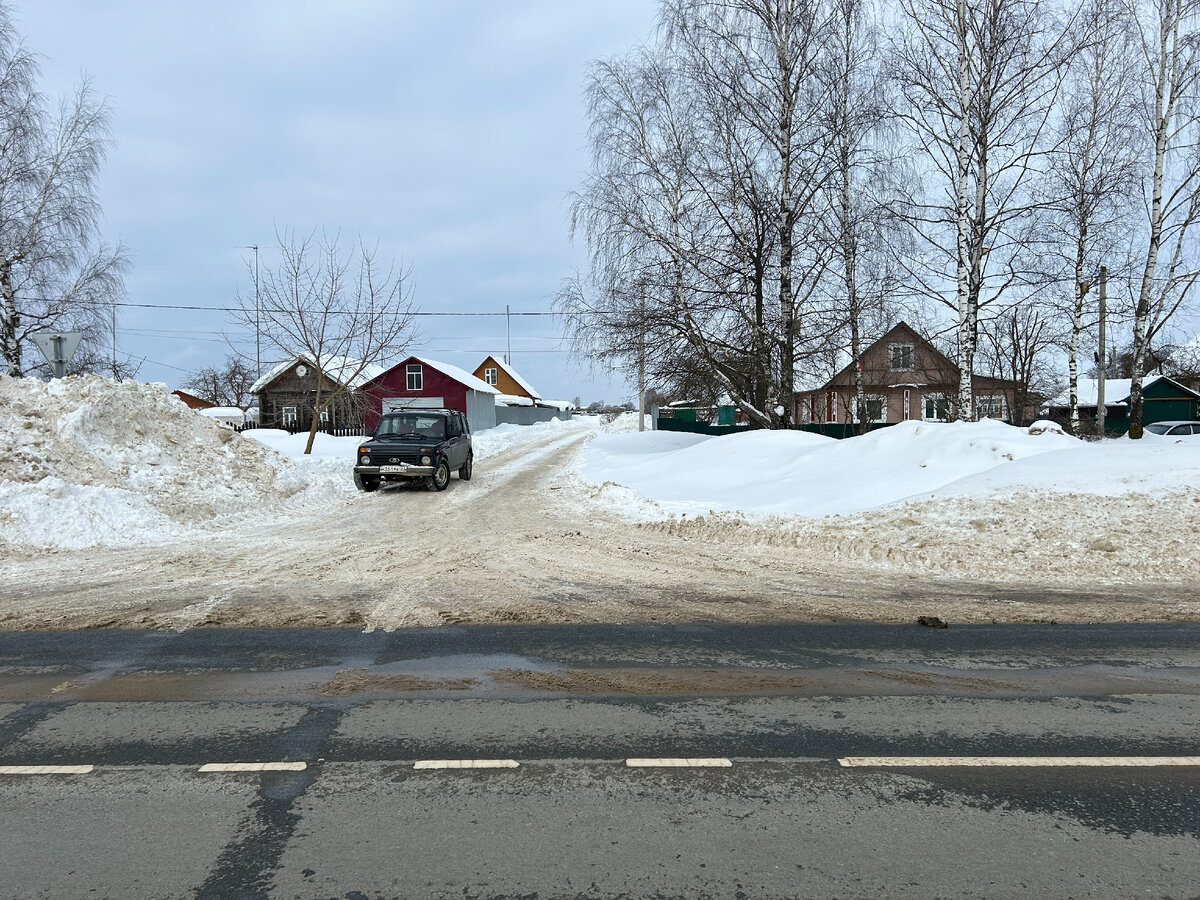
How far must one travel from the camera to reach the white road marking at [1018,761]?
377 cm

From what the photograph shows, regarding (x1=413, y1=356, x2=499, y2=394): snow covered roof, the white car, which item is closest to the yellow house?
(x1=413, y1=356, x2=499, y2=394): snow covered roof

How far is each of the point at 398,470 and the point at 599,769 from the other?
542 inches

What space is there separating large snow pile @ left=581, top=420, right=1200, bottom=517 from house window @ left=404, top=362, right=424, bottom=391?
36.5m

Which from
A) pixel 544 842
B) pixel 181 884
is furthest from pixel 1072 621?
pixel 181 884

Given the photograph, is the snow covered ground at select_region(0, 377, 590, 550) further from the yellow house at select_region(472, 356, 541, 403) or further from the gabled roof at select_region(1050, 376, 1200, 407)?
the yellow house at select_region(472, 356, 541, 403)

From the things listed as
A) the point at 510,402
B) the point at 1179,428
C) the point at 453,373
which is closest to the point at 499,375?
the point at 510,402

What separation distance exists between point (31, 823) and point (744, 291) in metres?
19.9

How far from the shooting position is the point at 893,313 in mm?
20781

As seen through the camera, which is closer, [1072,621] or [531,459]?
[1072,621]

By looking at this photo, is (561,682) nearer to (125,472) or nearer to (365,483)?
(125,472)

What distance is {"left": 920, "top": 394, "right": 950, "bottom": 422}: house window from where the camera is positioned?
123 feet

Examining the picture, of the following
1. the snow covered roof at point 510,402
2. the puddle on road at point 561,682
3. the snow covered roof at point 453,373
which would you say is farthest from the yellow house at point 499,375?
the puddle on road at point 561,682

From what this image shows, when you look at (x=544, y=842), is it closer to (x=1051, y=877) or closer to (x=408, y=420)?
(x=1051, y=877)

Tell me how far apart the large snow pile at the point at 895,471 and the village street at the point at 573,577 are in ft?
3.35
